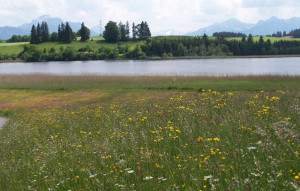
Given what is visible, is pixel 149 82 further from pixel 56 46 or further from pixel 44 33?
pixel 44 33

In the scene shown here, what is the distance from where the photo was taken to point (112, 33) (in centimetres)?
17638

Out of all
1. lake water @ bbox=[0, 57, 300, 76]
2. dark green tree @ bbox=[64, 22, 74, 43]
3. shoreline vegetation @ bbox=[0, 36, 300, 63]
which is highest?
dark green tree @ bbox=[64, 22, 74, 43]

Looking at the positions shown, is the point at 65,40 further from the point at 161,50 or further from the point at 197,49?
the point at 197,49

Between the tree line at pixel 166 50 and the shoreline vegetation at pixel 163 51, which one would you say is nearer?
the shoreline vegetation at pixel 163 51

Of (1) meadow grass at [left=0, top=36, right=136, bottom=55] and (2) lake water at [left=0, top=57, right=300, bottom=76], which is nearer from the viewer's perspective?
(2) lake water at [left=0, top=57, right=300, bottom=76]

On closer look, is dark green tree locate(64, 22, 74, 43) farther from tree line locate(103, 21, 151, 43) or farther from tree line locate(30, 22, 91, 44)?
tree line locate(103, 21, 151, 43)

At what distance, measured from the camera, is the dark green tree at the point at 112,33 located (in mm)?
176250

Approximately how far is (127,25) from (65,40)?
5081cm

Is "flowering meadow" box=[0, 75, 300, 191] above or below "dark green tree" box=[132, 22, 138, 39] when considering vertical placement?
below

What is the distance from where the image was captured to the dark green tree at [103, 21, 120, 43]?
6939 inches

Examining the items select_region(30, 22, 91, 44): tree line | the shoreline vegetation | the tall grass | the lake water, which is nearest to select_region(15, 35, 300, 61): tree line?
the shoreline vegetation

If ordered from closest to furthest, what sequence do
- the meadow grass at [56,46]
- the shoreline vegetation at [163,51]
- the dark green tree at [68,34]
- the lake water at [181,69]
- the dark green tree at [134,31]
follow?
the lake water at [181,69]
the shoreline vegetation at [163,51]
the meadow grass at [56,46]
the dark green tree at [68,34]
the dark green tree at [134,31]

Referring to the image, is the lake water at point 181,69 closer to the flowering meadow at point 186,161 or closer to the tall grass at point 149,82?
the tall grass at point 149,82

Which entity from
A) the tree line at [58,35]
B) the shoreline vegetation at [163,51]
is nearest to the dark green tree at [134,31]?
the tree line at [58,35]
